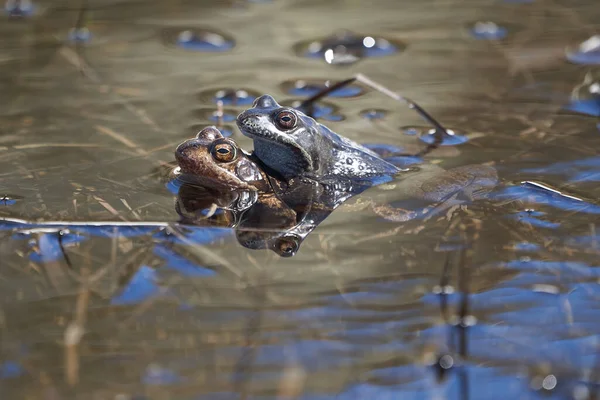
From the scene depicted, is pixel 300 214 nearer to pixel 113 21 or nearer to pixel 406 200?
pixel 406 200

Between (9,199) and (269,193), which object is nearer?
(9,199)

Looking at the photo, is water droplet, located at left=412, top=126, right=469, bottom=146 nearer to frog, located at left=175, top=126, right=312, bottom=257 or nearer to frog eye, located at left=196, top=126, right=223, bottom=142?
frog, located at left=175, top=126, right=312, bottom=257

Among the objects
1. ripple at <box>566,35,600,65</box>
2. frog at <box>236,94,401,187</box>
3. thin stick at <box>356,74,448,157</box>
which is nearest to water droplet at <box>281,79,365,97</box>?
thin stick at <box>356,74,448,157</box>

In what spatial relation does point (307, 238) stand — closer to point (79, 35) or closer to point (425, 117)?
point (425, 117)

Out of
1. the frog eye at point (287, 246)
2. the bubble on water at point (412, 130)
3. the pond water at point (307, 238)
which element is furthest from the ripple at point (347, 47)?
the frog eye at point (287, 246)

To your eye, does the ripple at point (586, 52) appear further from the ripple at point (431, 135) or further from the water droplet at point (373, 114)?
the water droplet at point (373, 114)

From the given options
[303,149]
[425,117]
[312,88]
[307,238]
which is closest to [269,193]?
[303,149]
